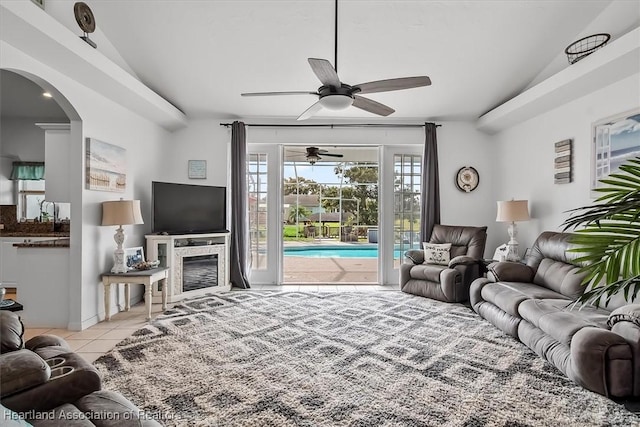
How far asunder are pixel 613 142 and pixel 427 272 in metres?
2.41

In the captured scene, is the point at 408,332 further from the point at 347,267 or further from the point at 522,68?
the point at 347,267

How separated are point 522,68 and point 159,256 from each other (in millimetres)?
5169

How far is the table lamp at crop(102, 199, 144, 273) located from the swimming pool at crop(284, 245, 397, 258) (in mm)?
6228

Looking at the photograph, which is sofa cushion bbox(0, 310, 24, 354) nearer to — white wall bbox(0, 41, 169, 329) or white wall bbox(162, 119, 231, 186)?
white wall bbox(0, 41, 169, 329)

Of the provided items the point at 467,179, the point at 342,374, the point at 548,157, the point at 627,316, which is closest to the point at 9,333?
the point at 342,374

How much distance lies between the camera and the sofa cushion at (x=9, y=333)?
1459mm

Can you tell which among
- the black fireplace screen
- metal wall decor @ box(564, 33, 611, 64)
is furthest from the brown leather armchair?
the black fireplace screen

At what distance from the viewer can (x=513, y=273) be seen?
3840 mm

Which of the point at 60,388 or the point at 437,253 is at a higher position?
the point at 437,253

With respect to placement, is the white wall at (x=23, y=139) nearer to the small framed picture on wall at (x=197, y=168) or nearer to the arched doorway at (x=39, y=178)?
the arched doorway at (x=39, y=178)

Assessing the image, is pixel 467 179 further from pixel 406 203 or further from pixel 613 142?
pixel 613 142

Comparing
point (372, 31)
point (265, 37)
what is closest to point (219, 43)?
point (265, 37)

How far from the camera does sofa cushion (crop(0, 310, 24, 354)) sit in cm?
146

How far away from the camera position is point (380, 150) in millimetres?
5707
